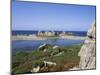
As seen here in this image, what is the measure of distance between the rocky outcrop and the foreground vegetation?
6 centimetres

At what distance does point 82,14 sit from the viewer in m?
2.47

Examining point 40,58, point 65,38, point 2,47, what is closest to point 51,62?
point 40,58

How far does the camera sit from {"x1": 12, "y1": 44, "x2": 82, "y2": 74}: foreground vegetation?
2195mm

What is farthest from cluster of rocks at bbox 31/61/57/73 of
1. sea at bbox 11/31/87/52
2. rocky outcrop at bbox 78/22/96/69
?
rocky outcrop at bbox 78/22/96/69

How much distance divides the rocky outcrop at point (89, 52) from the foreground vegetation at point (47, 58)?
0.19 ft

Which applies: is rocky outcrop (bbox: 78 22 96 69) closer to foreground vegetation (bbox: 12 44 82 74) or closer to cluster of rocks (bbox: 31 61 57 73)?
foreground vegetation (bbox: 12 44 82 74)

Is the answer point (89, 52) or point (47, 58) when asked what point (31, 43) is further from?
point (89, 52)

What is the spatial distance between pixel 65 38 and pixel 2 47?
70 centimetres

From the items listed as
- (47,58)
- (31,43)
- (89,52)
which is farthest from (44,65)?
(89,52)

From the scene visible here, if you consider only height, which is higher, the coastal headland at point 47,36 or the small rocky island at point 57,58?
the coastal headland at point 47,36

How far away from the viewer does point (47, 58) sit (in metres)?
2.30

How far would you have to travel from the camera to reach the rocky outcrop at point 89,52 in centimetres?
243

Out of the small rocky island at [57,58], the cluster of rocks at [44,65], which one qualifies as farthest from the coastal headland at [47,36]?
the cluster of rocks at [44,65]

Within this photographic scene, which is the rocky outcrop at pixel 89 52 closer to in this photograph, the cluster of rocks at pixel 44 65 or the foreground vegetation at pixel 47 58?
the foreground vegetation at pixel 47 58
